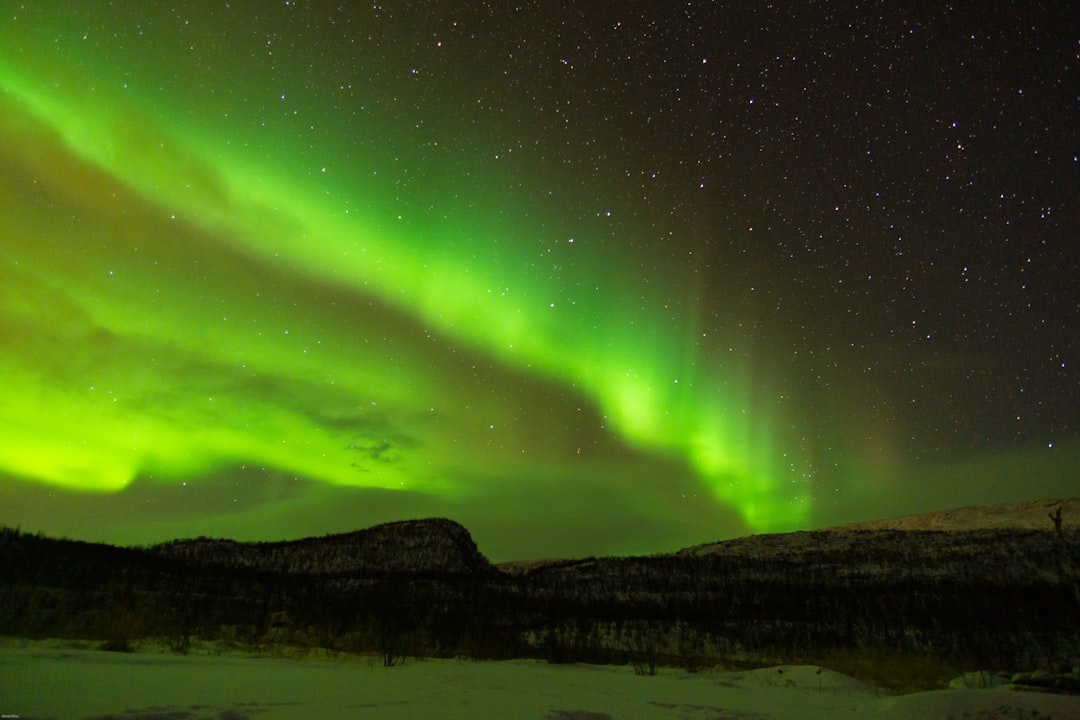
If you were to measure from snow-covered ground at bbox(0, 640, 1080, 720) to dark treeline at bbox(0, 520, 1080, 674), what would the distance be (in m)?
5.24

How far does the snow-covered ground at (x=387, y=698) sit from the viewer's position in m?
4.73

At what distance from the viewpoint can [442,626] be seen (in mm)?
24453

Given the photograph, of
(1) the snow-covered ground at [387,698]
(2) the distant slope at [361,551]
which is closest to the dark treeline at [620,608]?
(2) the distant slope at [361,551]

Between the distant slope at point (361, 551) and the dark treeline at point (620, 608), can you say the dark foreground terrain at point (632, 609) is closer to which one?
the dark treeline at point (620, 608)

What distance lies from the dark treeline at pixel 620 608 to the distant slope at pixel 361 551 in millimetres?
2108

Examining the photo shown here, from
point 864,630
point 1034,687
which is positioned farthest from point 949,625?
point 1034,687

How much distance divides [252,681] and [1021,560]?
77.8m

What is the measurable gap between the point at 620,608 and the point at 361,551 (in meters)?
50.0

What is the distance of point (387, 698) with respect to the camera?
6.33 meters

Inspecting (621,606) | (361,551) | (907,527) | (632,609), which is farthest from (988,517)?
(361,551)

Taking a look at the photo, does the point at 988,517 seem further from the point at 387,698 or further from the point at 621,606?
the point at 387,698

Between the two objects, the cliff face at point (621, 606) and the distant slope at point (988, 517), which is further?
the distant slope at point (988, 517)

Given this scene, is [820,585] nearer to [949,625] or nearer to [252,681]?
[949,625]

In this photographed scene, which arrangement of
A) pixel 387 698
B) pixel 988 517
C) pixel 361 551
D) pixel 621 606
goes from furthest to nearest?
pixel 988 517 < pixel 361 551 < pixel 621 606 < pixel 387 698
